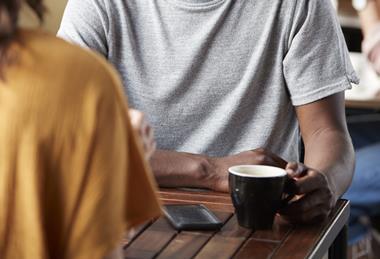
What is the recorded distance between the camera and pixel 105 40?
169cm

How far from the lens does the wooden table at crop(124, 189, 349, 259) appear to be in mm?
1114

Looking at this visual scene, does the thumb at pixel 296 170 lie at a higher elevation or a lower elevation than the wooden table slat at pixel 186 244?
higher

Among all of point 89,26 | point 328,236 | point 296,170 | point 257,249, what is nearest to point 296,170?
point 296,170

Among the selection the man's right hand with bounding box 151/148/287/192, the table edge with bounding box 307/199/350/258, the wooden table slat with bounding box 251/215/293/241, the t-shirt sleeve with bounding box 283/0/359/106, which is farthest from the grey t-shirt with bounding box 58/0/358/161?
the wooden table slat with bounding box 251/215/293/241

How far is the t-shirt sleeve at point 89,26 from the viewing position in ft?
5.49

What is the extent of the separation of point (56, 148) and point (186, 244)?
0.41 m

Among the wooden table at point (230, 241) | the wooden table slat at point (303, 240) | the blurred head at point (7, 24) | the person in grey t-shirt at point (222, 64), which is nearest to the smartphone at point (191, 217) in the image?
the wooden table at point (230, 241)

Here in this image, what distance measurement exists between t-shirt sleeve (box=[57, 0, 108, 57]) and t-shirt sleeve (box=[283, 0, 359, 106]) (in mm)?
382

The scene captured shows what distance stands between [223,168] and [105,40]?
41 centimetres

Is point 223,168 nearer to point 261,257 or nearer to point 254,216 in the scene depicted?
point 254,216

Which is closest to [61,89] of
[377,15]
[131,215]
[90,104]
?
[90,104]

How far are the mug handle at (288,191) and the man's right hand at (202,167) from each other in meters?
0.17

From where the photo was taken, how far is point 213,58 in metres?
1.67

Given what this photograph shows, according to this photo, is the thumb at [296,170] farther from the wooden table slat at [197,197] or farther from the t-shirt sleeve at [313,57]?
the t-shirt sleeve at [313,57]
